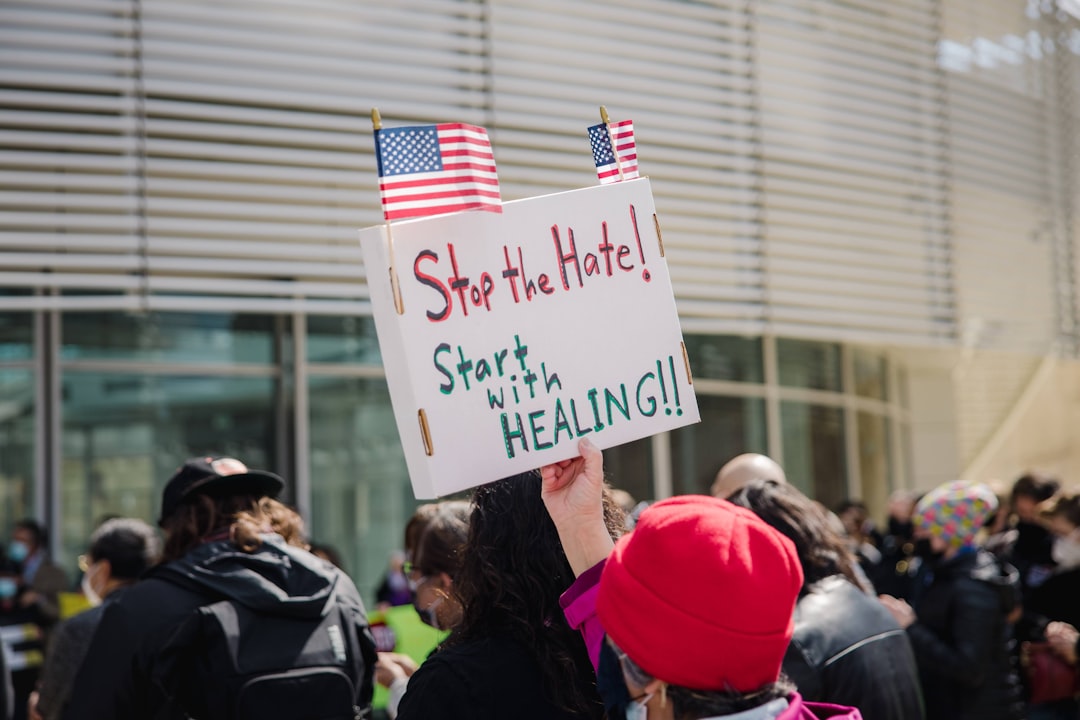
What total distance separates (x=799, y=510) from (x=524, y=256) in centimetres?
158

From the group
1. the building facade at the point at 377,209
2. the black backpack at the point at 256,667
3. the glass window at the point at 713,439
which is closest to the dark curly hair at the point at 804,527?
the black backpack at the point at 256,667

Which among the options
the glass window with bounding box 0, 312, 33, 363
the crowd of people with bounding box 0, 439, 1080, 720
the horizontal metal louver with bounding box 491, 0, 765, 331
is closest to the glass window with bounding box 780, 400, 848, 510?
the horizontal metal louver with bounding box 491, 0, 765, 331

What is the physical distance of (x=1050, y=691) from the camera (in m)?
5.55

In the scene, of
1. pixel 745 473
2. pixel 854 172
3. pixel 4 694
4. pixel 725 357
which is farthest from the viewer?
pixel 854 172

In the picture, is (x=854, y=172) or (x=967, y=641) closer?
(x=967, y=641)

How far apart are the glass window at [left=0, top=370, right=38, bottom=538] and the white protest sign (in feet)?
22.2

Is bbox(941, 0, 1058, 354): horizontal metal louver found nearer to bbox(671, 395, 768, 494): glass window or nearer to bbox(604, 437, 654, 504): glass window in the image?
bbox(671, 395, 768, 494): glass window

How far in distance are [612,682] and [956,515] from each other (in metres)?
3.50

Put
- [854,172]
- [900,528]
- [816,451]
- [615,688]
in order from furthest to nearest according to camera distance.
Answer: [816,451]
[854,172]
[900,528]
[615,688]

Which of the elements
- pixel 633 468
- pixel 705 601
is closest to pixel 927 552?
pixel 705 601

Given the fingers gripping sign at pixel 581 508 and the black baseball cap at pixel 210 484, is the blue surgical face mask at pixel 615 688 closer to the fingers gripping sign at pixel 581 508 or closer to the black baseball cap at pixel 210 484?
the fingers gripping sign at pixel 581 508

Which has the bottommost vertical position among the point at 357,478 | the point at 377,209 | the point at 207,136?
the point at 357,478

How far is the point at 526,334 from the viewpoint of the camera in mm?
2402

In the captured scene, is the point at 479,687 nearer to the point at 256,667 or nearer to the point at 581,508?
the point at 581,508
